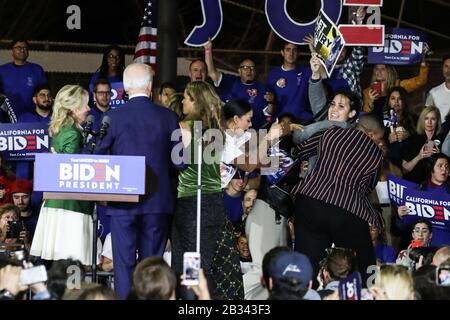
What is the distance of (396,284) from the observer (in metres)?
6.96

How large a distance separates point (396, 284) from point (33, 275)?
2105 millimetres

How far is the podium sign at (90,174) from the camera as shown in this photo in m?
8.24

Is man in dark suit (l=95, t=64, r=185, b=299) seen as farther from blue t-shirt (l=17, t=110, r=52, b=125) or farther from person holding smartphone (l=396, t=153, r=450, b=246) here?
blue t-shirt (l=17, t=110, r=52, b=125)

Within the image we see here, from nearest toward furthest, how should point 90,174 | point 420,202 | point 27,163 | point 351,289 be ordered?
point 351,289 → point 90,174 → point 420,202 → point 27,163

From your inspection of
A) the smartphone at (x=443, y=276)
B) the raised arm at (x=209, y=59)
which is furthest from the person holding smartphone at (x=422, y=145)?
the smartphone at (x=443, y=276)

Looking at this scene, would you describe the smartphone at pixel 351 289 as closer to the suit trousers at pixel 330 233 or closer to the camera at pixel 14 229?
the suit trousers at pixel 330 233

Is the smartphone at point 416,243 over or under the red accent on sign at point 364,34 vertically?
under

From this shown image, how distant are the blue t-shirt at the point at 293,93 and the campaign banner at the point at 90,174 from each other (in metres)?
4.84

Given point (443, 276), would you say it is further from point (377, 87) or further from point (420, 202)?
point (377, 87)

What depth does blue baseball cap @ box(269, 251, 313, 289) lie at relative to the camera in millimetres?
7004

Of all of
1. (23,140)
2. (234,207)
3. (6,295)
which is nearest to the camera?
(6,295)

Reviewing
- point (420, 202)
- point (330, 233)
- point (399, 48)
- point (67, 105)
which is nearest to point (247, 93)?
point (399, 48)

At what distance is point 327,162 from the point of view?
8992mm
